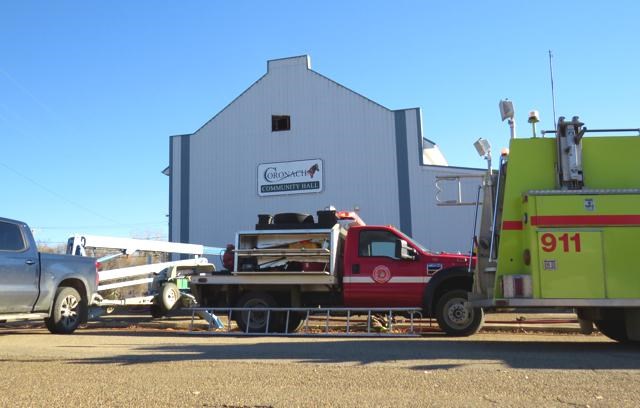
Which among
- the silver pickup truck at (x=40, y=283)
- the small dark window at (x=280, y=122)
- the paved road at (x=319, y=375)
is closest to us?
the paved road at (x=319, y=375)

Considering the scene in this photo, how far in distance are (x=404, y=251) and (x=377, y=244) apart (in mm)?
552

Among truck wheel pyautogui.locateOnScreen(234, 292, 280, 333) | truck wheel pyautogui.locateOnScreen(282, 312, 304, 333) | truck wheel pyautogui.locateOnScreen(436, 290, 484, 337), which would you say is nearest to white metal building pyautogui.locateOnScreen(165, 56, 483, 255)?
truck wheel pyautogui.locateOnScreen(282, 312, 304, 333)

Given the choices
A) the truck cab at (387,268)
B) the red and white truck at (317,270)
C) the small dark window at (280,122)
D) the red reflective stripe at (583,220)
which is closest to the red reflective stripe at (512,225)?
the red reflective stripe at (583,220)

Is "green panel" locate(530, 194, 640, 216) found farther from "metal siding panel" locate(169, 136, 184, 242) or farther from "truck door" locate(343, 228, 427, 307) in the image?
"metal siding panel" locate(169, 136, 184, 242)

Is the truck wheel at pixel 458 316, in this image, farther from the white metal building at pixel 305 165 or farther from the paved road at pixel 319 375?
the white metal building at pixel 305 165

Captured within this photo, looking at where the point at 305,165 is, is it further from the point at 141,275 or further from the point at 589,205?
the point at 589,205

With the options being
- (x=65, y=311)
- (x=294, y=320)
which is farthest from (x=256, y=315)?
(x=65, y=311)

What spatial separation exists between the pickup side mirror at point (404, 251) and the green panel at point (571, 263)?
3.74 meters

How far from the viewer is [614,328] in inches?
365

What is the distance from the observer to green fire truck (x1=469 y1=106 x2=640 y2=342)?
785cm

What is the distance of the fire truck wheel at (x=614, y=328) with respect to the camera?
914 cm

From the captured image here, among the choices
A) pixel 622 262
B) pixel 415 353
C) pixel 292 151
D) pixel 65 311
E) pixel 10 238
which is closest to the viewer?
pixel 415 353

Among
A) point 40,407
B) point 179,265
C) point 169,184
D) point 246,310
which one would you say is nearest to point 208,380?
point 40,407

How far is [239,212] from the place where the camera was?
26.2 metres
